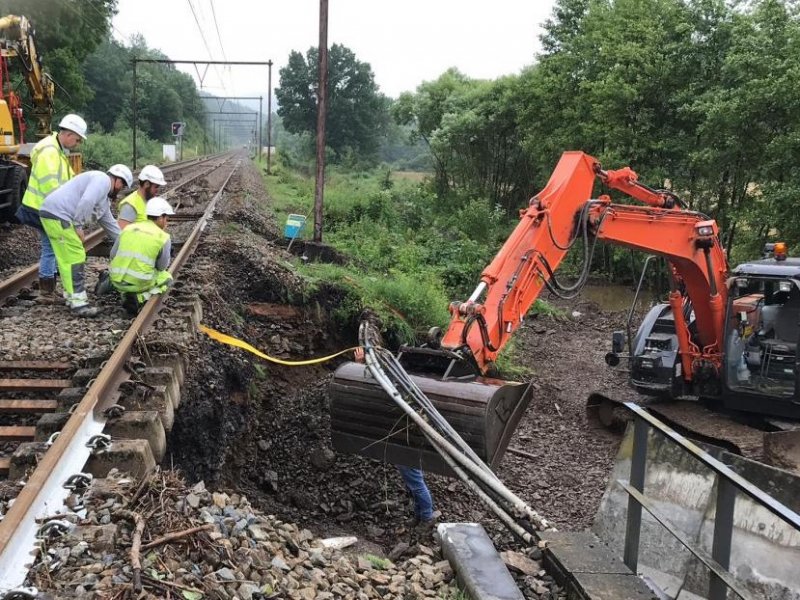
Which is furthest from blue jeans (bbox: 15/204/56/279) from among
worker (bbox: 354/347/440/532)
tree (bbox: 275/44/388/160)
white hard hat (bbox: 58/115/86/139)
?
tree (bbox: 275/44/388/160)

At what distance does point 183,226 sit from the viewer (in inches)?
483

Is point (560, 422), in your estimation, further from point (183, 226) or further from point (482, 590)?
point (183, 226)

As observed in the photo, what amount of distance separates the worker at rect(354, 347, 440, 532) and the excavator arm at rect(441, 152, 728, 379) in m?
1.22

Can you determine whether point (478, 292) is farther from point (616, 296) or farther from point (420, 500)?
point (616, 296)

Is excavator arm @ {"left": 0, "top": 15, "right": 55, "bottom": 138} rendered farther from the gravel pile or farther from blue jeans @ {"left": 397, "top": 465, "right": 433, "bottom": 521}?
the gravel pile

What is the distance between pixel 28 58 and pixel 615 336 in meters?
11.7

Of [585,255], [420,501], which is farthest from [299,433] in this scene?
[585,255]

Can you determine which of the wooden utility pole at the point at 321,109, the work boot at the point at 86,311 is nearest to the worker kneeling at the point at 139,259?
the work boot at the point at 86,311

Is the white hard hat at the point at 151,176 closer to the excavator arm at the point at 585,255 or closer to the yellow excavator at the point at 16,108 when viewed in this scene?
the excavator arm at the point at 585,255

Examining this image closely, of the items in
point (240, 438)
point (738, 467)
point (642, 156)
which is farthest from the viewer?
point (642, 156)

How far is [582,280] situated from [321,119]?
8948 mm

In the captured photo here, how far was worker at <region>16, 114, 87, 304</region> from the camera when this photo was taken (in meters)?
6.72

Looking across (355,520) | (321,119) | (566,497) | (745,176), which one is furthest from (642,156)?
(355,520)

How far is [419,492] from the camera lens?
6.10 metres
